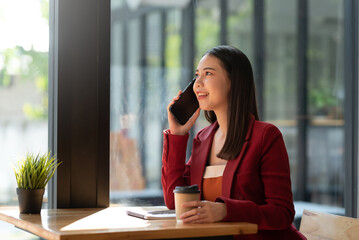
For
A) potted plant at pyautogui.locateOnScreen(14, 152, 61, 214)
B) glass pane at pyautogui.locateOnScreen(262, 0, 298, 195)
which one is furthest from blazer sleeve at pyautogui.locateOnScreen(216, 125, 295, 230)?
glass pane at pyautogui.locateOnScreen(262, 0, 298, 195)

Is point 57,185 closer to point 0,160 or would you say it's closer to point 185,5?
point 0,160

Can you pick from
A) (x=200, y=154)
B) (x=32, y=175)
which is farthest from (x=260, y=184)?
(x=32, y=175)

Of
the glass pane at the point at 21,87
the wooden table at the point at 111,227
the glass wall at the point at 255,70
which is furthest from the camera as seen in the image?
the glass wall at the point at 255,70

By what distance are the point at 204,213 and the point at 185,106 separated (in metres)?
0.68

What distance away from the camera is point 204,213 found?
→ 1.72 meters

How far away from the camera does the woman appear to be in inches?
72.0

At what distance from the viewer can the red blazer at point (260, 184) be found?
1820 millimetres

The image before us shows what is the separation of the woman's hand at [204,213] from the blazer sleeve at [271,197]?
30mm

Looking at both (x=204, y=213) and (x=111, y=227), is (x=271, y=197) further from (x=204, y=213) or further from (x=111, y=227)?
(x=111, y=227)

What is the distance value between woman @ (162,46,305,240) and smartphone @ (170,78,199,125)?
0.04m

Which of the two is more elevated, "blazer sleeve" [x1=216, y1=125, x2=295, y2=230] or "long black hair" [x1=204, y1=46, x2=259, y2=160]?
"long black hair" [x1=204, y1=46, x2=259, y2=160]

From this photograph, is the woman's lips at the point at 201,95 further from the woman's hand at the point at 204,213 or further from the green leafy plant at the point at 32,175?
the green leafy plant at the point at 32,175

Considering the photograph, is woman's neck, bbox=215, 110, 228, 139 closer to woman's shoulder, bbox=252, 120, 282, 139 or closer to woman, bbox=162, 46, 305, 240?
woman, bbox=162, 46, 305, 240

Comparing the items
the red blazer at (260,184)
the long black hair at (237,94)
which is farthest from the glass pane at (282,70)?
the red blazer at (260,184)
